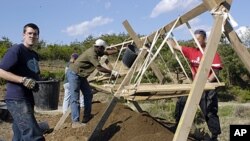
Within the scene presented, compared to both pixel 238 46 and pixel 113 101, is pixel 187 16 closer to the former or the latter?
pixel 238 46

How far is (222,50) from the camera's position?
Answer: 15.9 meters

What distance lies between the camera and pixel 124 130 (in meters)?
6.71

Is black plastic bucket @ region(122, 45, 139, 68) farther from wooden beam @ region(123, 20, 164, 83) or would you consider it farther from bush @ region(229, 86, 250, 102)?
bush @ region(229, 86, 250, 102)

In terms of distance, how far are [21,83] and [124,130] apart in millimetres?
2661

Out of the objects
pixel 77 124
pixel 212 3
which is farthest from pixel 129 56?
pixel 212 3

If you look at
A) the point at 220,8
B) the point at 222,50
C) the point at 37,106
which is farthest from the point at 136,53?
the point at 222,50

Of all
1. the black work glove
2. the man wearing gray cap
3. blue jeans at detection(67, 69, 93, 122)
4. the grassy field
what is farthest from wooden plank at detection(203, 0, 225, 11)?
the grassy field

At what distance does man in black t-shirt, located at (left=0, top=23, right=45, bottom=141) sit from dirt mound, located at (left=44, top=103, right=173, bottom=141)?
85.2 inches

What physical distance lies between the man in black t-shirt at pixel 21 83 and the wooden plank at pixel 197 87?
4.66ft

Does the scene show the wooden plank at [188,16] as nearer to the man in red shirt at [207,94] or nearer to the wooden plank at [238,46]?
the man in red shirt at [207,94]

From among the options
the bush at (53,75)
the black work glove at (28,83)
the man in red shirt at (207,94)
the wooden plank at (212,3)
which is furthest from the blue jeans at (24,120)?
the bush at (53,75)

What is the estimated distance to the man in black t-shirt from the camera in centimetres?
439

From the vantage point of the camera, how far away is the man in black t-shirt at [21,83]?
4387 mm

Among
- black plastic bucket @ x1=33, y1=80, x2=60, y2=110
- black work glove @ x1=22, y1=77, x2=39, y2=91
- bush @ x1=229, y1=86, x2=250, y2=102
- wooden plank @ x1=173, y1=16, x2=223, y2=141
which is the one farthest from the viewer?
bush @ x1=229, y1=86, x2=250, y2=102
